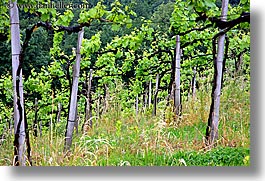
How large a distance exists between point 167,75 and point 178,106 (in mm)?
183

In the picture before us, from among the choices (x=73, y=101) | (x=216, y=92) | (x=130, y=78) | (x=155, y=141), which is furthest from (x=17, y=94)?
(x=216, y=92)

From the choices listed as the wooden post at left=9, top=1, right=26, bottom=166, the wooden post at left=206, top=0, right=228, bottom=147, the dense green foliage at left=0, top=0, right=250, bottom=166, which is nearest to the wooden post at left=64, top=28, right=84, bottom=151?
the dense green foliage at left=0, top=0, right=250, bottom=166

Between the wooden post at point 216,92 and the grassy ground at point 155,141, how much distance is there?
0.03 metres

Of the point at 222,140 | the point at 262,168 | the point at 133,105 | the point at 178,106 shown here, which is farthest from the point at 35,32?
the point at 262,168

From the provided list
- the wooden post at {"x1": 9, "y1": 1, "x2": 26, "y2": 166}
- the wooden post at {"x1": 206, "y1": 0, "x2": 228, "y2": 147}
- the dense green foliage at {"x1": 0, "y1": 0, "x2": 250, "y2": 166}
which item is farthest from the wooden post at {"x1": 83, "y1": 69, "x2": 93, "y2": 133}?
the wooden post at {"x1": 206, "y1": 0, "x2": 228, "y2": 147}

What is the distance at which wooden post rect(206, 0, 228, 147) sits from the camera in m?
2.60

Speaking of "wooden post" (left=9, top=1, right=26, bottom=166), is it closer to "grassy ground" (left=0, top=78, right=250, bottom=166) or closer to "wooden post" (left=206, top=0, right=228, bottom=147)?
"grassy ground" (left=0, top=78, right=250, bottom=166)

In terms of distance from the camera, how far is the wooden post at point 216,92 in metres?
2.60

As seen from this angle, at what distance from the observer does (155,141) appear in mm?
2586

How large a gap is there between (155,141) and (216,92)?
433 millimetres

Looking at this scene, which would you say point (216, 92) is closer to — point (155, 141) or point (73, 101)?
point (155, 141)

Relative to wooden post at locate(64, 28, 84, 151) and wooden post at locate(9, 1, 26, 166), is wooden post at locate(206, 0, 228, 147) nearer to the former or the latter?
wooden post at locate(64, 28, 84, 151)

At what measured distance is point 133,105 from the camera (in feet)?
8.79

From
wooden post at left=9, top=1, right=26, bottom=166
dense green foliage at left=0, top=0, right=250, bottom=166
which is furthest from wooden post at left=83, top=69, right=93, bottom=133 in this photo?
wooden post at left=9, top=1, right=26, bottom=166
